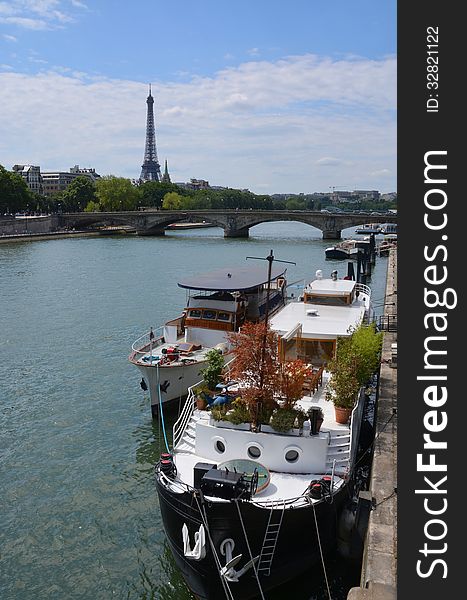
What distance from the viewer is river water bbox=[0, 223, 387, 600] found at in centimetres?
1170

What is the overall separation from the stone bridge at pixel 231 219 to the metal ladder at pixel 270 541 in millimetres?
79301

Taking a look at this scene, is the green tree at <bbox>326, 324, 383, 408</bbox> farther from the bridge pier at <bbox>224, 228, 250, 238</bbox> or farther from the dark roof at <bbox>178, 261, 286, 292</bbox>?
the bridge pier at <bbox>224, 228, 250, 238</bbox>

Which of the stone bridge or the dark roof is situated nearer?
the dark roof

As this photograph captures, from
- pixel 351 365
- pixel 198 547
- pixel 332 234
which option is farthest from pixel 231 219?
pixel 198 547

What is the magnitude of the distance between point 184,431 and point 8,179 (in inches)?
3898

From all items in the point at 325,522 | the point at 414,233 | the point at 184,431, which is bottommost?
the point at 325,522

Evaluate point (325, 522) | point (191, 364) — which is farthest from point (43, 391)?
point (325, 522)

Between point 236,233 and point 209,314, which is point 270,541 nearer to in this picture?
point 209,314

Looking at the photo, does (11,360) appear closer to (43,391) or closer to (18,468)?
(43,391)

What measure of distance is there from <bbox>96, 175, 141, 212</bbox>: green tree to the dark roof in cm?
10345

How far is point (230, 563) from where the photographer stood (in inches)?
407

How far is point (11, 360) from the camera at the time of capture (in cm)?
2592

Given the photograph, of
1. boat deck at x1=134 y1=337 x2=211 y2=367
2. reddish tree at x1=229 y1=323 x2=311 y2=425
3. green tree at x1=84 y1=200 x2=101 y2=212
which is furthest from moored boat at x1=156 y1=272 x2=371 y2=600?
green tree at x1=84 y1=200 x2=101 y2=212

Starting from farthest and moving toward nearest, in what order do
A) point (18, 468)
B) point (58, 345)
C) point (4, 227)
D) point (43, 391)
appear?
point (4, 227)
point (58, 345)
point (43, 391)
point (18, 468)
